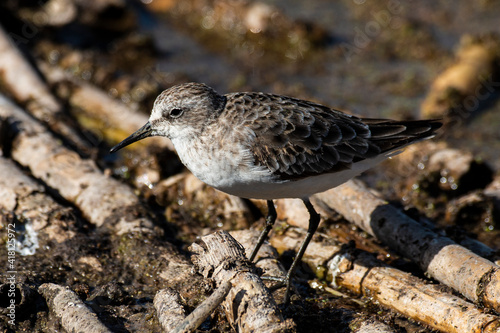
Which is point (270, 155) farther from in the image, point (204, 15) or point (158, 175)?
point (204, 15)

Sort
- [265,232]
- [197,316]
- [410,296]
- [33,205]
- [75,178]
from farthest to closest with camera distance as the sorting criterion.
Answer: [75,178], [33,205], [265,232], [410,296], [197,316]

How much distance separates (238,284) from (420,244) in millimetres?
2846

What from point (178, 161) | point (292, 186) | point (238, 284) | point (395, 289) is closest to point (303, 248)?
point (292, 186)

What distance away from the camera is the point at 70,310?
6.16 meters

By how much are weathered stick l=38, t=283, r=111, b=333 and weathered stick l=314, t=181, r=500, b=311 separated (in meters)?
3.96

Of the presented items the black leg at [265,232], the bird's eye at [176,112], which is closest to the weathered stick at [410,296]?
the black leg at [265,232]

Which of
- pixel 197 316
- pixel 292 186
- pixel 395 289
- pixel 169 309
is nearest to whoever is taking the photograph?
pixel 197 316

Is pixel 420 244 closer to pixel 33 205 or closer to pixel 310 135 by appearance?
pixel 310 135

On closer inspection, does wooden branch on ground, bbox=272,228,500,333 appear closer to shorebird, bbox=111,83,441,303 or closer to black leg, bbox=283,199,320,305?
black leg, bbox=283,199,320,305

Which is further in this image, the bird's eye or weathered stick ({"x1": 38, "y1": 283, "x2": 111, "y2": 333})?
the bird's eye

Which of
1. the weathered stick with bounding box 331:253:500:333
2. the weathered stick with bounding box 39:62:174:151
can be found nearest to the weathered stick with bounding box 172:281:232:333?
the weathered stick with bounding box 331:253:500:333

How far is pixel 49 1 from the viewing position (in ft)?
49.6

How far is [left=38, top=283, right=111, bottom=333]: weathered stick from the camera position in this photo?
591 cm

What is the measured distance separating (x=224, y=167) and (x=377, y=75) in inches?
333
